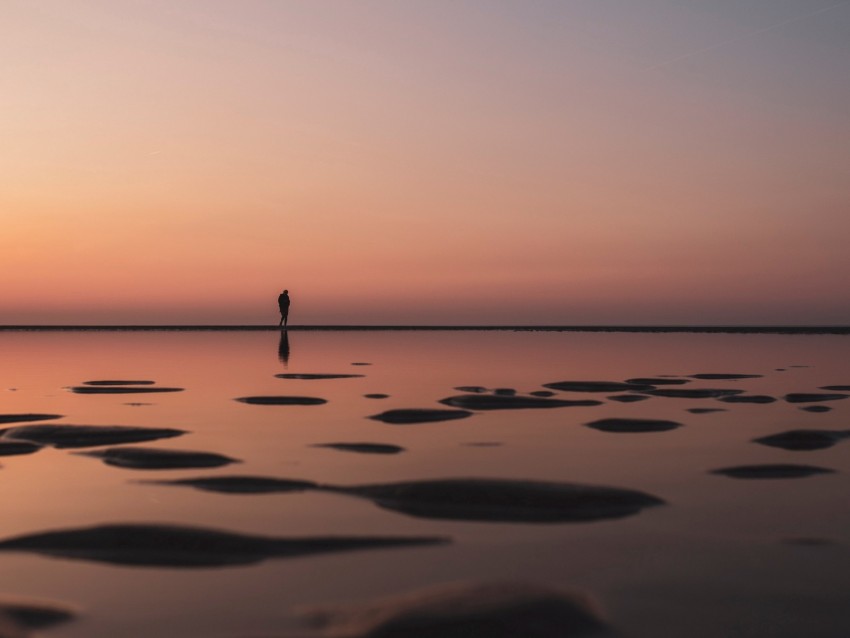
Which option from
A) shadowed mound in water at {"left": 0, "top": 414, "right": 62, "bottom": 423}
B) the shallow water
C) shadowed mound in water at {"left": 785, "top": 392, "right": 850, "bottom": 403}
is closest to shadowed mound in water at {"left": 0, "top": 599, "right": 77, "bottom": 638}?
the shallow water

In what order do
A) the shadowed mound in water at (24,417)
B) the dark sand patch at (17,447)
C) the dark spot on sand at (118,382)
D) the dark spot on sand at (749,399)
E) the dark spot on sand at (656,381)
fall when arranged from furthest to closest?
the dark spot on sand at (656,381), the dark spot on sand at (118,382), the dark spot on sand at (749,399), the shadowed mound in water at (24,417), the dark sand patch at (17,447)

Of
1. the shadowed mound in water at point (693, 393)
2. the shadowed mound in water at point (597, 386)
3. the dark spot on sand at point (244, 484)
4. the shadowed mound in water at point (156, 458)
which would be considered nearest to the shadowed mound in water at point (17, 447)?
the shadowed mound in water at point (156, 458)

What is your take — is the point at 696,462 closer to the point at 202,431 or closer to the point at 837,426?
the point at 837,426

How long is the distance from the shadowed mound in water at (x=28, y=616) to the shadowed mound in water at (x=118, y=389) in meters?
18.5

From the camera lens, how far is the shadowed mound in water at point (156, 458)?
40.2 feet

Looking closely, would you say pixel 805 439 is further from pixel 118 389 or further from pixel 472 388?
pixel 118 389

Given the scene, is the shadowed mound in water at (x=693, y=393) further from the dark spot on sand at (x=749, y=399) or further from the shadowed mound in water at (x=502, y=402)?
the shadowed mound in water at (x=502, y=402)

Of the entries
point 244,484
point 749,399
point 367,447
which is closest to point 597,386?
point 749,399

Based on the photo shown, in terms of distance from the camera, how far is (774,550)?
25.6 ft

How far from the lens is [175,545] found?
7.94m

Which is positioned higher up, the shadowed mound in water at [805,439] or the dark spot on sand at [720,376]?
the dark spot on sand at [720,376]

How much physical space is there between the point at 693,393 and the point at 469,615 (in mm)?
19146

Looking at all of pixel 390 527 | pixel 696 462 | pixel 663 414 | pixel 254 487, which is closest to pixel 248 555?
pixel 390 527

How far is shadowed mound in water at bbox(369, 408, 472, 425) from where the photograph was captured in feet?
57.9
